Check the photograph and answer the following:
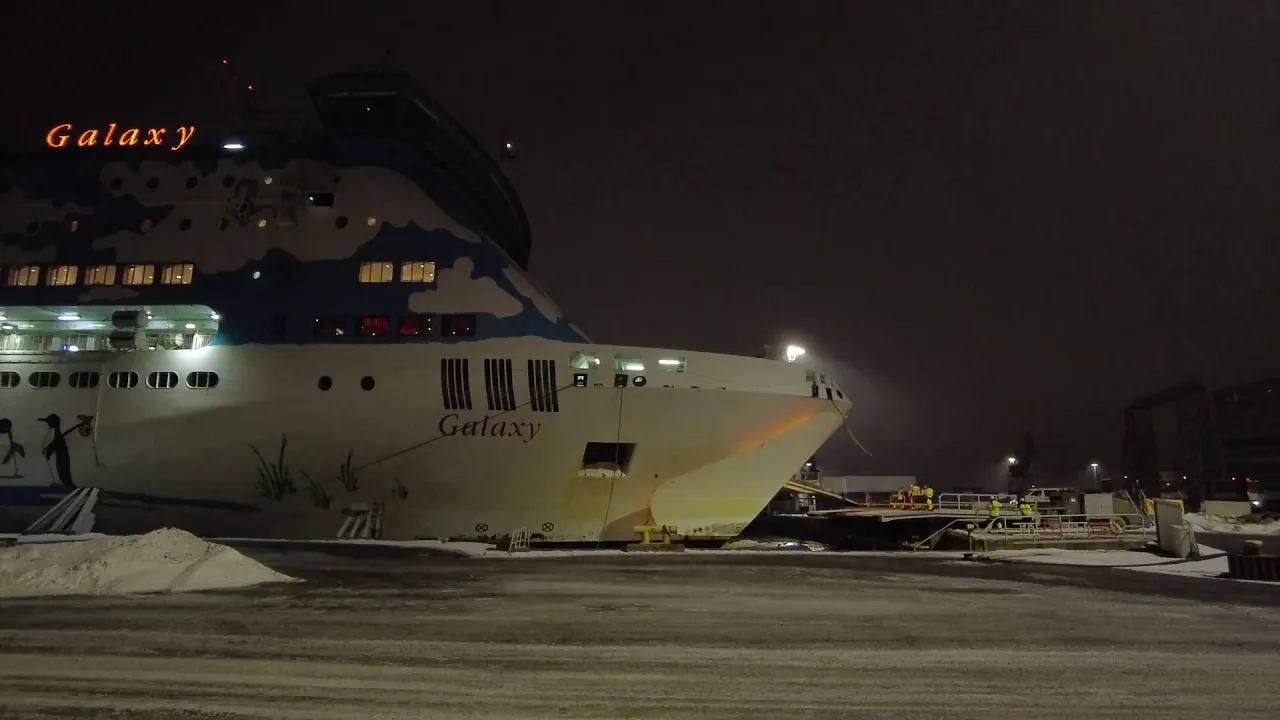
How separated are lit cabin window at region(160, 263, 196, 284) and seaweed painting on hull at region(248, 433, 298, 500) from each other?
20.8ft

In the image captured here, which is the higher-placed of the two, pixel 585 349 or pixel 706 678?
pixel 585 349

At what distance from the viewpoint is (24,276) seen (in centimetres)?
2253

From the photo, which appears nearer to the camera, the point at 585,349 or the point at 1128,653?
the point at 1128,653

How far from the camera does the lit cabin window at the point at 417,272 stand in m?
Answer: 21.1

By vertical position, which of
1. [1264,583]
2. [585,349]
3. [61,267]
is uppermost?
[61,267]

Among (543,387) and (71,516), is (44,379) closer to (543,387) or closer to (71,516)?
(71,516)

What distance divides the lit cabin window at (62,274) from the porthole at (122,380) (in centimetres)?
402

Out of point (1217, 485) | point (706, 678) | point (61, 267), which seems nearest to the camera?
point (706, 678)

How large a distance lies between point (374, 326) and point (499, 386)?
4.44 m

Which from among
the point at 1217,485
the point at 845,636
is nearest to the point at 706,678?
the point at 845,636

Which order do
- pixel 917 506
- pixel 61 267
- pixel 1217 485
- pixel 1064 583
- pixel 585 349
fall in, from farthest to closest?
pixel 1217 485, pixel 917 506, pixel 61 267, pixel 585 349, pixel 1064 583

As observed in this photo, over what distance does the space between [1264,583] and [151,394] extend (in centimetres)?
2726

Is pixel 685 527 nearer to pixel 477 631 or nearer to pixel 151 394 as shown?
pixel 477 631

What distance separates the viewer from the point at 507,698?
5156 mm
